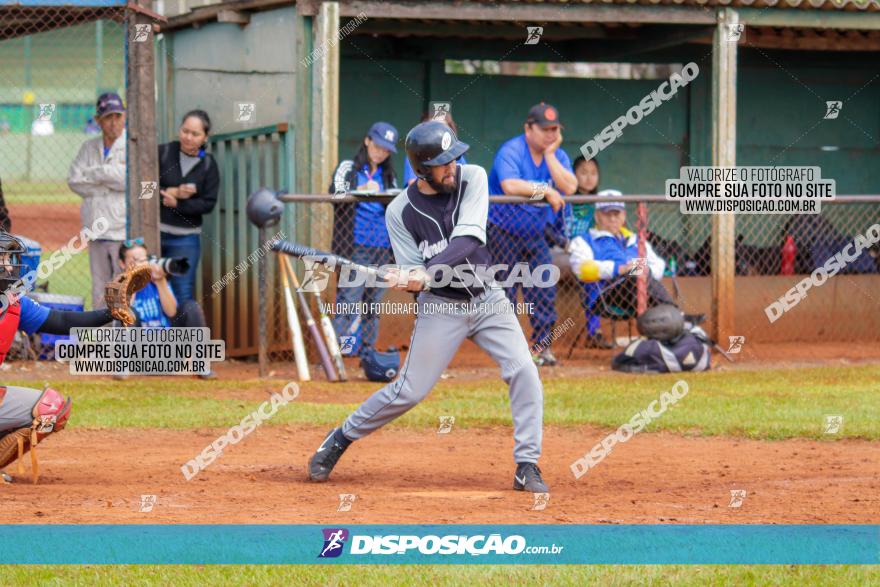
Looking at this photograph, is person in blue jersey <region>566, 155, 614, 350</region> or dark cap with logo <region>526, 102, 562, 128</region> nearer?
dark cap with logo <region>526, 102, 562, 128</region>

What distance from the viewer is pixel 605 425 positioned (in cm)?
975

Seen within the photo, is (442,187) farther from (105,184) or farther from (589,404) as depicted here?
(105,184)

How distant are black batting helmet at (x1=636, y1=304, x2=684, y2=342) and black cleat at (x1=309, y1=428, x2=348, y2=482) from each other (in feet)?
16.6

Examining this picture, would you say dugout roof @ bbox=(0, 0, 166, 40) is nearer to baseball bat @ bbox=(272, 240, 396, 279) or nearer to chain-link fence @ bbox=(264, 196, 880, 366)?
chain-link fence @ bbox=(264, 196, 880, 366)

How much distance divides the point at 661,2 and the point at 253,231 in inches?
Answer: 175

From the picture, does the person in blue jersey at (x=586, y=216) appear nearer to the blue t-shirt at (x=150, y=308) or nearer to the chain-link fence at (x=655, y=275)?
the chain-link fence at (x=655, y=275)

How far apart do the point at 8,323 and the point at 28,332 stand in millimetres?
280

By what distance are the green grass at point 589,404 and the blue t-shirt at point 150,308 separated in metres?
0.48

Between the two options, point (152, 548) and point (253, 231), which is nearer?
point (152, 548)

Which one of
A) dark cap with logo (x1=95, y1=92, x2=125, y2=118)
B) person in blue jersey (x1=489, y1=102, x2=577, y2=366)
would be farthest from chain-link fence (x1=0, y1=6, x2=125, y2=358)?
person in blue jersey (x1=489, y1=102, x2=577, y2=366)

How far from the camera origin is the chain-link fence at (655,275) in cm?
1185

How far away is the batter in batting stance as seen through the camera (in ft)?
23.3

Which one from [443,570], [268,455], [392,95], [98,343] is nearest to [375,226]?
[98,343]

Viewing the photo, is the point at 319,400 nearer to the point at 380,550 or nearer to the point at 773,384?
the point at 773,384
